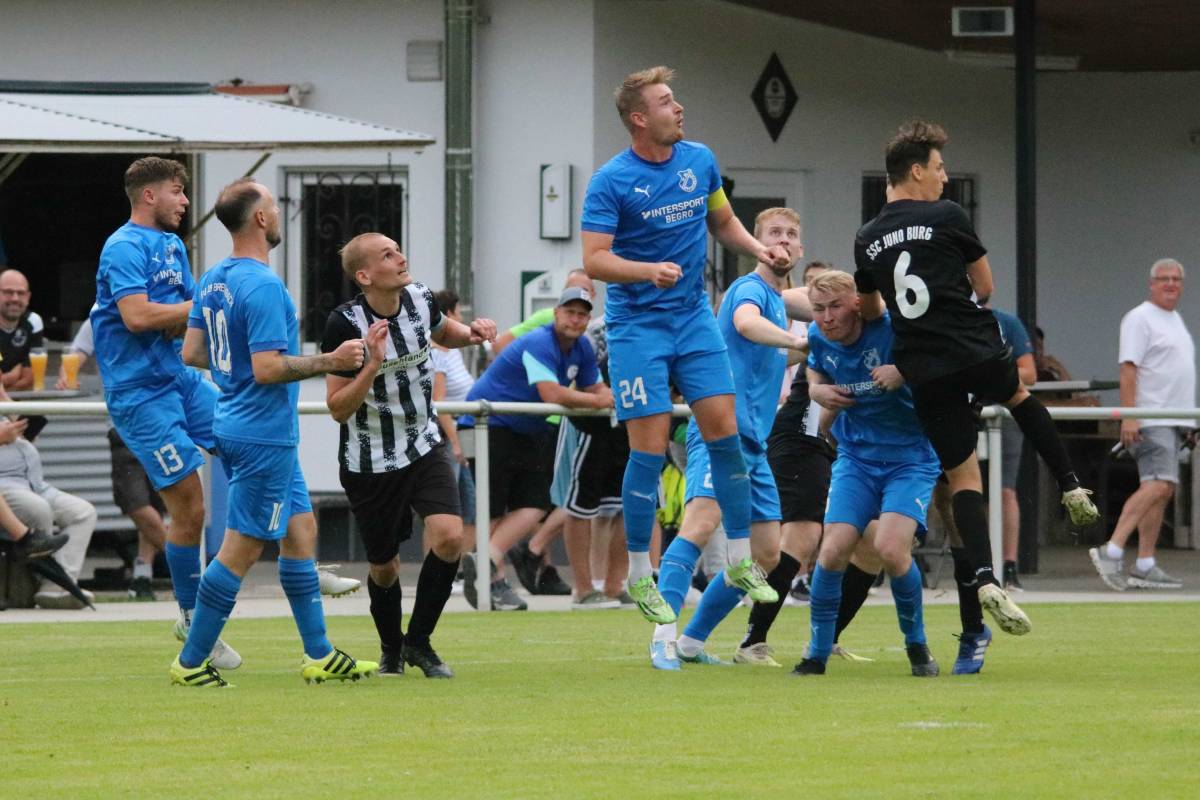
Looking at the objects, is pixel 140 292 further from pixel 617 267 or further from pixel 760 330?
pixel 760 330

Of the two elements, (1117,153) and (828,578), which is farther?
(1117,153)

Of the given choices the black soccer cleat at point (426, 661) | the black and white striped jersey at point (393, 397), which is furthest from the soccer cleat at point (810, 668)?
the black and white striped jersey at point (393, 397)

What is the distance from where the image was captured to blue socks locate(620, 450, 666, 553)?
9.23m

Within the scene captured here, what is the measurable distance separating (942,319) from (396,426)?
6.90ft

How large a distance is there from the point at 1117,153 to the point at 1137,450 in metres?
7.84

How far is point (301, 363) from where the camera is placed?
8297 mm

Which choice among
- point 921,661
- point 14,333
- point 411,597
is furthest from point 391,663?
point 14,333

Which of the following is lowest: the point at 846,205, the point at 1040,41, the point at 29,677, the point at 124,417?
the point at 29,677

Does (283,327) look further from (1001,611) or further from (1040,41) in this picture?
(1040,41)

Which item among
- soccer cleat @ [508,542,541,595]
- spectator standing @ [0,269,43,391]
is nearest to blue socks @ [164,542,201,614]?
soccer cleat @ [508,542,541,595]

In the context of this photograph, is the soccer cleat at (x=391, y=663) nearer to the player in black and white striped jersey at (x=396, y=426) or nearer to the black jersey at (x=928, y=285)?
the player in black and white striped jersey at (x=396, y=426)

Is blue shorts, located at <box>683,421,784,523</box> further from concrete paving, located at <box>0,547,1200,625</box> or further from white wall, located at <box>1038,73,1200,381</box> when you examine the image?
white wall, located at <box>1038,73,1200,381</box>

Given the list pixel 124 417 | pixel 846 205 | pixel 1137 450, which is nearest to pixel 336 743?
pixel 124 417

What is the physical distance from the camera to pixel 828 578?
8961 mm
